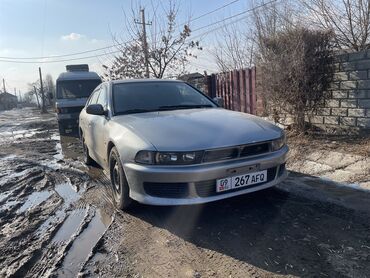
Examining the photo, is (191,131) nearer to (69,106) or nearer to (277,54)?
(277,54)

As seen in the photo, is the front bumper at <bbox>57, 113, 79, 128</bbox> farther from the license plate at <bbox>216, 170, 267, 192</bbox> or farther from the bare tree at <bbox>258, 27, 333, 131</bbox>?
the license plate at <bbox>216, 170, 267, 192</bbox>

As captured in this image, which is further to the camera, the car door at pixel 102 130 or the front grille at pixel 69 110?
the front grille at pixel 69 110

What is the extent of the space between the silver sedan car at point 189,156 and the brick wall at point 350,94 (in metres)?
3.25

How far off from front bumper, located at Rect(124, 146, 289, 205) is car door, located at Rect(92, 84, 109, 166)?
1.21m

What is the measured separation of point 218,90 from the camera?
1182 centimetres

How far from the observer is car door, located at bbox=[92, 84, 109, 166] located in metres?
4.81

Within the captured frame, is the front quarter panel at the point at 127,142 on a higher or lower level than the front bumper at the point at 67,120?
higher

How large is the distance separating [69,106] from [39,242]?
10.5 m

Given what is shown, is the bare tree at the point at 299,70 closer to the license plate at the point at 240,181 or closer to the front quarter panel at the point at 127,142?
the license plate at the point at 240,181

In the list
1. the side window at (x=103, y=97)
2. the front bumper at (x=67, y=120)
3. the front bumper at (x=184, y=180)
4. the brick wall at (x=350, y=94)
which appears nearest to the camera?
the front bumper at (x=184, y=180)

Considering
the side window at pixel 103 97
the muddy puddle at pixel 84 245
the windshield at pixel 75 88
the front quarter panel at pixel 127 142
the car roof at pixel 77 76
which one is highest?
the car roof at pixel 77 76

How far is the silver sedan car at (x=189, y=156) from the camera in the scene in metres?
3.48

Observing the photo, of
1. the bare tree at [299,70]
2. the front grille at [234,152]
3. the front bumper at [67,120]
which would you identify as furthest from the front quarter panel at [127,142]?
the front bumper at [67,120]

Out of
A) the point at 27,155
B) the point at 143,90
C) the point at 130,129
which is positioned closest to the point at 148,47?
the point at 27,155
